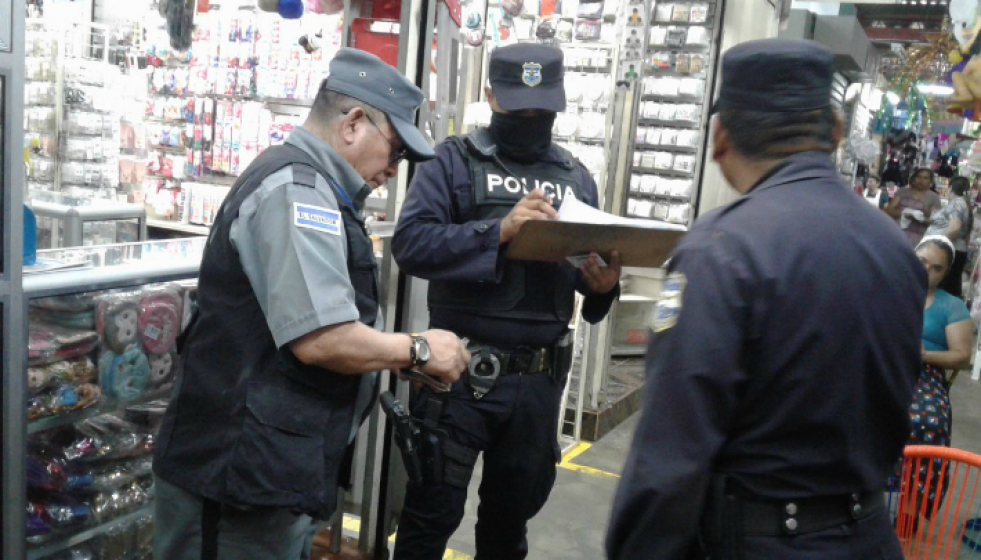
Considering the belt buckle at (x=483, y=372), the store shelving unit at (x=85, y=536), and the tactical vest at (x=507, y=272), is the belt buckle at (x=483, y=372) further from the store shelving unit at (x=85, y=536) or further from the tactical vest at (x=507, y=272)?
the store shelving unit at (x=85, y=536)

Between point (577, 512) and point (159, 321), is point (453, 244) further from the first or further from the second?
point (577, 512)

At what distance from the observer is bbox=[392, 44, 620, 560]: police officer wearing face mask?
8.11 feet

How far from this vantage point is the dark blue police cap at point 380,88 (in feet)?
6.07

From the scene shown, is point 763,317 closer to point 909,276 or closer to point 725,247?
point 725,247

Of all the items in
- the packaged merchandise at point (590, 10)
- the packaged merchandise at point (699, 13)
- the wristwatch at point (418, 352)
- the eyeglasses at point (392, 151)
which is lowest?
the wristwatch at point (418, 352)

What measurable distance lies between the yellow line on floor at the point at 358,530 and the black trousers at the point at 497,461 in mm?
996

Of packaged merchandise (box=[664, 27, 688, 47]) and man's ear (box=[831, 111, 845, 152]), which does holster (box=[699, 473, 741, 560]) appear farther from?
packaged merchandise (box=[664, 27, 688, 47])

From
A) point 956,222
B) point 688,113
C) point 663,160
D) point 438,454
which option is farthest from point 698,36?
point 438,454

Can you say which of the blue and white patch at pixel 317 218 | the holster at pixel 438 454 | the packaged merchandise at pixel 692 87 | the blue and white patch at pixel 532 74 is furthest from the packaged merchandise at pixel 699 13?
the blue and white patch at pixel 317 218

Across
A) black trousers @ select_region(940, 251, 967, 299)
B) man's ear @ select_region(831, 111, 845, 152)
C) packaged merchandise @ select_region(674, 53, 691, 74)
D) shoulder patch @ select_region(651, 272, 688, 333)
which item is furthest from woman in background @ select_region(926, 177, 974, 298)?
shoulder patch @ select_region(651, 272, 688, 333)

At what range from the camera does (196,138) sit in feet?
23.1

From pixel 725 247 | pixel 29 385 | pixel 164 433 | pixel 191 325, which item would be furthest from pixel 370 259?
pixel 29 385

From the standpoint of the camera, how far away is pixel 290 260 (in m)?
1.60

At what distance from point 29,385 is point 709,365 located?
1.85m
